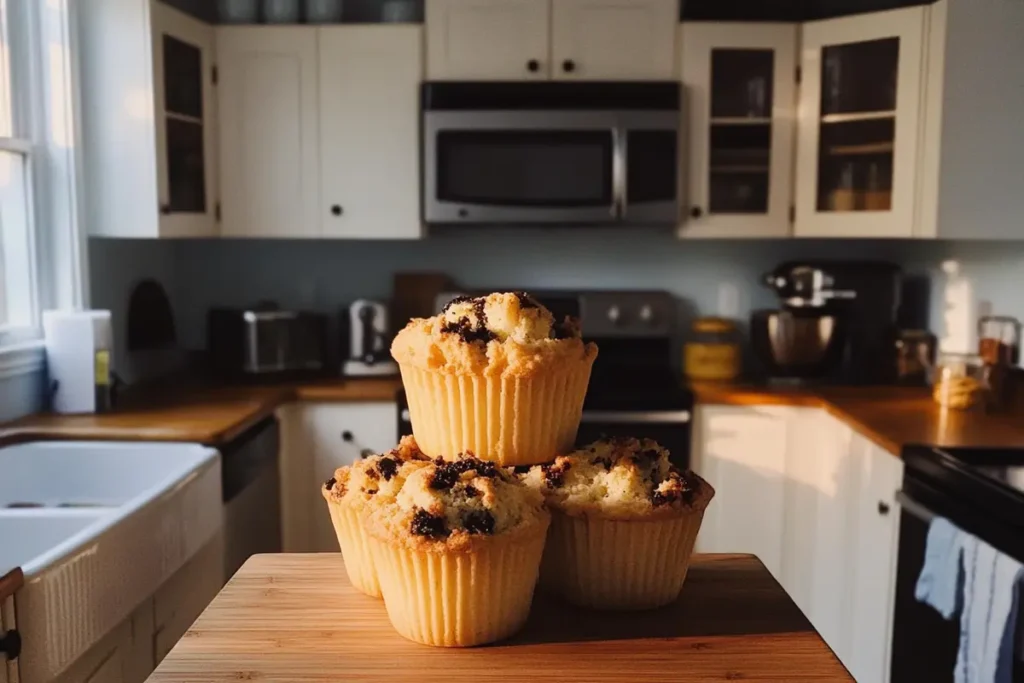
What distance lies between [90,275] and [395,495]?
2.01 metres

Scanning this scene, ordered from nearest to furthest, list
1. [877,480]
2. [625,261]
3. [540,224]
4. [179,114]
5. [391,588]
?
[391,588] < [877,480] < [179,114] < [540,224] < [625,261]

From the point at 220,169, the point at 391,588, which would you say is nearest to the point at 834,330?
the point at 220,169

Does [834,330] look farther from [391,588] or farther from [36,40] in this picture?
[36,40]

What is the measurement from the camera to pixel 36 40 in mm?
2475

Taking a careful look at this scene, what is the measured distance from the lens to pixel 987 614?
1.72 metres

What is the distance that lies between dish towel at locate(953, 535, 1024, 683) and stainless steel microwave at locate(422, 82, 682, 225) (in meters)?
1.50

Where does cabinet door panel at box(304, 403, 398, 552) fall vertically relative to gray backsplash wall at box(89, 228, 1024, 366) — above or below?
below

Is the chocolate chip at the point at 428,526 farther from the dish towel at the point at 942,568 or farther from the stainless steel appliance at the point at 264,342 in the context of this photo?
the stainless steel appliance at the point at 264,342

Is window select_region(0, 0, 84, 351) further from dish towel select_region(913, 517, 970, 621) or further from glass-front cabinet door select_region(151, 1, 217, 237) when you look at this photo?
dish towel select_region(913, 517, 970, 621)

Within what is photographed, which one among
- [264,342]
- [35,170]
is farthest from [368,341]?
[35,170]

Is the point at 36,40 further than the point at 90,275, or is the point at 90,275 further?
the point at 90,275

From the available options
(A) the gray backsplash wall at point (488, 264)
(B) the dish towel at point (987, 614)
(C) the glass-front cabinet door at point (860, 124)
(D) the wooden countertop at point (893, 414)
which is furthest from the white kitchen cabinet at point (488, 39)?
(B) the dish towel at point (987, 614)

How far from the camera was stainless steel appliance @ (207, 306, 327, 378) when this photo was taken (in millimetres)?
2955

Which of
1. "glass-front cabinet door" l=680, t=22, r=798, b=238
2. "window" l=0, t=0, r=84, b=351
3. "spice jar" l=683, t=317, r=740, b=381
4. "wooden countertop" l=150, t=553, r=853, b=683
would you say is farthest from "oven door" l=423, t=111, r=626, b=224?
"wooden countertop" l=150, t=553, r=853, b=683
